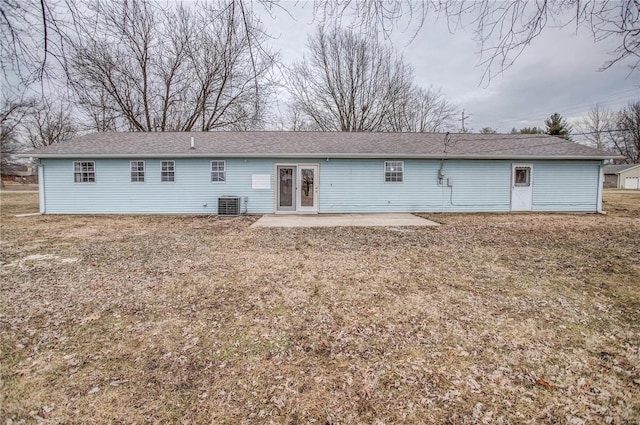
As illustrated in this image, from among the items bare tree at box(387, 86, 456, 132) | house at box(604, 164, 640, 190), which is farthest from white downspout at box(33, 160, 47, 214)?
house at box(604, 164, 640, 190)

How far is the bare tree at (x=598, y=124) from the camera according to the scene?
143 ft

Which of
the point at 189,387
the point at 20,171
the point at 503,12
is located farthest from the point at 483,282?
the point at 20,171

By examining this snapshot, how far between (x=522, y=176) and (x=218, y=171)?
12.5 meters

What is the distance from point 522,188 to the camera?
13180mm

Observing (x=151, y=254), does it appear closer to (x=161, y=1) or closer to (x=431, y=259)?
(x=161, y=1)

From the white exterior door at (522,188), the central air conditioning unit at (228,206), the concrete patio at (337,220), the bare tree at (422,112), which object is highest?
the bare tree at (422,112)

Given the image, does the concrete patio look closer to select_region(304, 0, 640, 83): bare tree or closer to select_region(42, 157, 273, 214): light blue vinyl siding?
select_region(42, 157, 273, 214): light blue vinyl siding


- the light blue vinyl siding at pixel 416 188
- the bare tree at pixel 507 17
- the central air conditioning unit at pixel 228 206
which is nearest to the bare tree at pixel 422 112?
the light blue vinyl siding at pixel 416 188

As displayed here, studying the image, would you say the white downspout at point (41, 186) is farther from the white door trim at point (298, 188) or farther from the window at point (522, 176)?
the window at point (522, 176)

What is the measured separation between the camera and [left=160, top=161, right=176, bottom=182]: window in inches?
489

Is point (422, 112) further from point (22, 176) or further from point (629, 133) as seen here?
point (22, 176)

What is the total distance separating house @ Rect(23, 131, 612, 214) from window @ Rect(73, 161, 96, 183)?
39mm

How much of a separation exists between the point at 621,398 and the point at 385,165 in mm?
10941

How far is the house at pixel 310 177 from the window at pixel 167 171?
39mm
